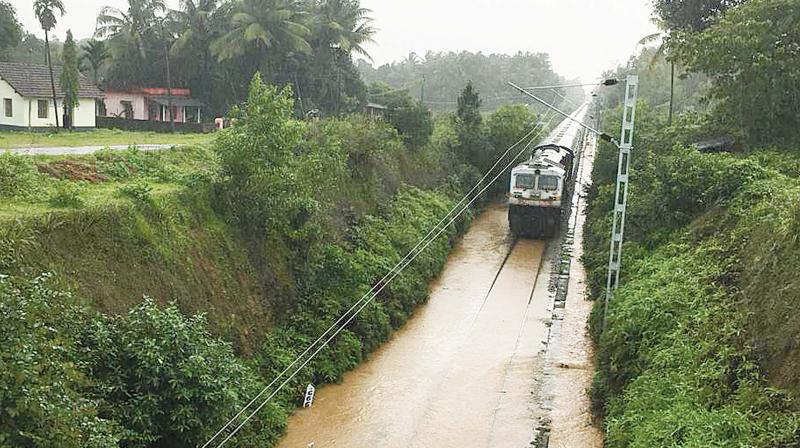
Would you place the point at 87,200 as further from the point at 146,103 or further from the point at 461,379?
the point at 146,103

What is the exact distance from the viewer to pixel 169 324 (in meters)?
10.4

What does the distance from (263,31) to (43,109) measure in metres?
10.1

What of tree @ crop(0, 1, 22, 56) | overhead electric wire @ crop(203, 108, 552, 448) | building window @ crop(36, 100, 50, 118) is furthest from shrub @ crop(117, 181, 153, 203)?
tree @ crop(0, 1, 22, 56)

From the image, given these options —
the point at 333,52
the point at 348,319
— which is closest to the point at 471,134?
the point at 333,52

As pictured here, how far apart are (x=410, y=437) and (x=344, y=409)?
1.63 meters

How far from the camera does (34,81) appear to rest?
3014 cm

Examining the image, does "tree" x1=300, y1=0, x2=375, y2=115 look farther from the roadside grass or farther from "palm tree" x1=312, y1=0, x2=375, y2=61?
the roadside grass

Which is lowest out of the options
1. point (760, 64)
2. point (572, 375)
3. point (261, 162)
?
point (572, 375)

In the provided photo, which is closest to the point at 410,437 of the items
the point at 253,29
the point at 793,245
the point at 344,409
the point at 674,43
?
the point at 344,409

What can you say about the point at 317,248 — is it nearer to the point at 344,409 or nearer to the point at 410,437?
the point at 344,409

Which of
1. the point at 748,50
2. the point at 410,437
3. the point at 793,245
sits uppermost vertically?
the point at 748,50

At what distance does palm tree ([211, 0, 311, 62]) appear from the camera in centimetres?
3488

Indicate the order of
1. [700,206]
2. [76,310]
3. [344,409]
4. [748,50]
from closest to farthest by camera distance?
[76,310]
[344,409]
[700,206]
[748,50]

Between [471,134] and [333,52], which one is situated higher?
[333,52]
